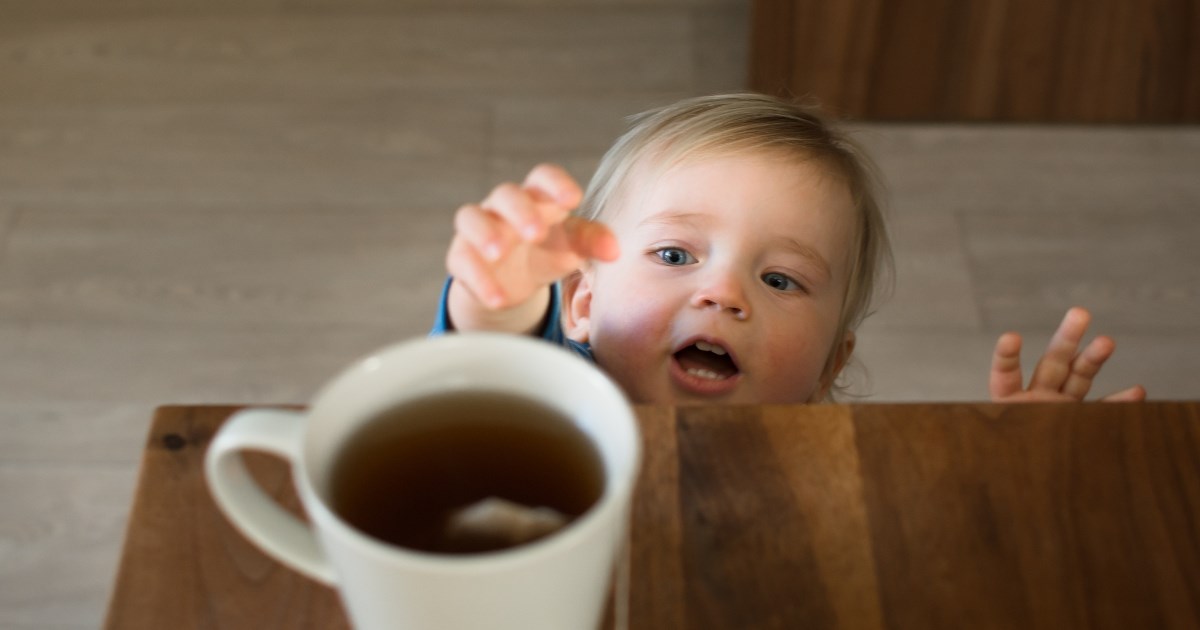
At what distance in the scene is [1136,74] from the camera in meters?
1.83

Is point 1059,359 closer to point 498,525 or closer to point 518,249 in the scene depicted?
point 518,249

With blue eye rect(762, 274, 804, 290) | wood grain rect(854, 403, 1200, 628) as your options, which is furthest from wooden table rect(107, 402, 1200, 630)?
blue eye rect(762, 274, 804, 290)

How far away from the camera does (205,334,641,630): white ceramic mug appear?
354 mm

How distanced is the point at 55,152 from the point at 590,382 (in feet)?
5.53

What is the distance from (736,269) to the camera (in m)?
0.88

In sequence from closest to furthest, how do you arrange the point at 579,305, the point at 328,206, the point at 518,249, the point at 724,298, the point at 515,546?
1. the point at 515,546
2. the point at 518,249
3. the point at 724,298
4. the point at 579,305
5. the point at 328,206

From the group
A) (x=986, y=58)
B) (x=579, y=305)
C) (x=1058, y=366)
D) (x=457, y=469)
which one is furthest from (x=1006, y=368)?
(x=986, y=58)

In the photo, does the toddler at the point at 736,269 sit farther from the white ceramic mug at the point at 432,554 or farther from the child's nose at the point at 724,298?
the white ceramic mug at the point at 432,554

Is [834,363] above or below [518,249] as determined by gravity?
below

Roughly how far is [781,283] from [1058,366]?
0.21 m

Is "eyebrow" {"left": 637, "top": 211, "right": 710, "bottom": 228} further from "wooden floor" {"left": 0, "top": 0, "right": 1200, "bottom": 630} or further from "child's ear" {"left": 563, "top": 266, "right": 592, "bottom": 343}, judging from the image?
"wooden floor" {"left": 0, "top": 0, "right": 1200, "bottom": 630}

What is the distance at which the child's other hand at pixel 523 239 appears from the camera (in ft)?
1.75

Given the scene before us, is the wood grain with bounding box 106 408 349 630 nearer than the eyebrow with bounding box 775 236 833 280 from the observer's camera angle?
Yes

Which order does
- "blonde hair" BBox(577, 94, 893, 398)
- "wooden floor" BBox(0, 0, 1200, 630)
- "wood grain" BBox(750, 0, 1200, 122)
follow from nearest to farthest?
"blonde hair" BBox(577, 94, 893, 398)
"wooden floor" BBox(0, 0, 1200, 630)
"wood grain" BBox(750, 0, 1200, 122)
